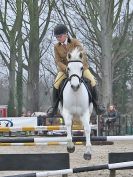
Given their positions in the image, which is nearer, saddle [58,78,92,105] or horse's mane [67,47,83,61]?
horse's mane [67,47,83,61]

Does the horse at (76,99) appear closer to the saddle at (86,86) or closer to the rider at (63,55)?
the saddle at (86,86)

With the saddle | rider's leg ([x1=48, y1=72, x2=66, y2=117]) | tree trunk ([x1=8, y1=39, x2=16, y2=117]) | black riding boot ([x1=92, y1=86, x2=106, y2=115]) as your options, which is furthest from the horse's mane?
tree trunk ([x1=8, y1=39, x2=16, y2=117])

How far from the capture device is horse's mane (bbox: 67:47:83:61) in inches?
302

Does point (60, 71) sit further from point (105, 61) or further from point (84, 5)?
point (84, 5)

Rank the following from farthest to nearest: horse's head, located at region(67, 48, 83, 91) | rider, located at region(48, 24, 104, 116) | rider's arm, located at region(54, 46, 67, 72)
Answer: rider's arm, located at region(54, 46, 67, 72) < rider, located at region(48, 24, 104, 116) < horse's head, located at region(67, 48, 83, 91)

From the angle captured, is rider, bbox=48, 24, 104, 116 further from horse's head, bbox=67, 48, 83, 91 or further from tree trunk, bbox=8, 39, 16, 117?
tree trunk, bbox=8, 39, 16, 117

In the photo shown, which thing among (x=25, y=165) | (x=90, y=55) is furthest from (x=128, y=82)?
(x=25, y=165)

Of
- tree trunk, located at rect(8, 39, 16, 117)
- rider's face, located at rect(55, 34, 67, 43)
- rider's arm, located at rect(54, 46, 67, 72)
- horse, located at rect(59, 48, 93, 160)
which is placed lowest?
horse, located at rect(59, 48, 93, 160)

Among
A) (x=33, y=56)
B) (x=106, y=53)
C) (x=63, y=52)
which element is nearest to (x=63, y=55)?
(x=63, y=52)

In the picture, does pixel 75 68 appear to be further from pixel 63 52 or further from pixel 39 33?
pixel 39 33

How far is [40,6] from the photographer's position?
3044 cm

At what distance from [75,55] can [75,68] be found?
0.24 meters

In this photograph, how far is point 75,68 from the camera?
298 inches

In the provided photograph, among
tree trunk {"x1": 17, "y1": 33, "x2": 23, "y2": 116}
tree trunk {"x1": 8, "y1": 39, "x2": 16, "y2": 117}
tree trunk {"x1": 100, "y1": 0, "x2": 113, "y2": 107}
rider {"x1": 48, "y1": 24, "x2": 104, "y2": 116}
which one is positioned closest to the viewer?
rider {"x1": 48, "y1": 24, "x2": 104, "y2": 116}
